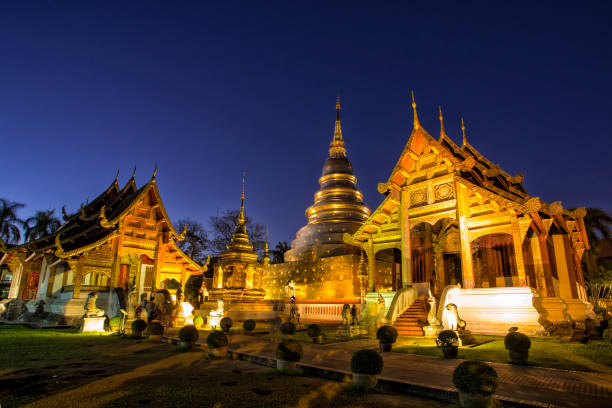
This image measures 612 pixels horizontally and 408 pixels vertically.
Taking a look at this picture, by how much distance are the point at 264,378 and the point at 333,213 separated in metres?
24.8

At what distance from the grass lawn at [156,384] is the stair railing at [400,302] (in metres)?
7.46

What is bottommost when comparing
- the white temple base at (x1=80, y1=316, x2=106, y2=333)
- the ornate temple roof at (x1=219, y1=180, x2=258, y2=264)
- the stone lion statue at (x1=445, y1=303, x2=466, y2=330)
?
the white temple base at (x1=80, y1=316, x2=106, y2=333)

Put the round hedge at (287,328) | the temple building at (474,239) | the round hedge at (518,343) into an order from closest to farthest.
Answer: the round hedge at (518,343) → the round hedge at (287,328) → the temple building at (474,239)

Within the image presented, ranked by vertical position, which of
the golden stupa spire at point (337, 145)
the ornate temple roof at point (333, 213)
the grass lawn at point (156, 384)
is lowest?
the grass lawn at point (156, 384)

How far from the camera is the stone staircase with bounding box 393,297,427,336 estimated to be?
1298 centimetres

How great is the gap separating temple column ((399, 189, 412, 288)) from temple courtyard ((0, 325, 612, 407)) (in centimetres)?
615

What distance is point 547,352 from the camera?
8.71 meters

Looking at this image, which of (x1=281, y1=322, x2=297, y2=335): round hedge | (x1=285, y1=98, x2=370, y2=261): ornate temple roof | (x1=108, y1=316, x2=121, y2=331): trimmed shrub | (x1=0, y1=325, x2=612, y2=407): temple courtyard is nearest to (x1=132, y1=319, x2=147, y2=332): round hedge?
(x1=108, y1=316, x2=121, y2=331): trimmed shrub

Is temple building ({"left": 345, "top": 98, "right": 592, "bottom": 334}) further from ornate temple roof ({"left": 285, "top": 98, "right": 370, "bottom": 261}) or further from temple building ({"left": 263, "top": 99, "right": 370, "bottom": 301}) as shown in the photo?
ornate temple roof ({"left": 285, "top": 98, "right": 370, "bottom": 261})

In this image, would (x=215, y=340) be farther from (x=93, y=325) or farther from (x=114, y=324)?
(x=93, y=325)

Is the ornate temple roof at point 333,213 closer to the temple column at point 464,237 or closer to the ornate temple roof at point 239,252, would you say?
the ornate temple roof at point 239,252

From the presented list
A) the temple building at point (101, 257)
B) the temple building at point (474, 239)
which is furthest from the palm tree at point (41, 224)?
the temple building at point (474, 239)

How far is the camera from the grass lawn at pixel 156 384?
15.8ft

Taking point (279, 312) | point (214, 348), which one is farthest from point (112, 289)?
point (214, 348)
